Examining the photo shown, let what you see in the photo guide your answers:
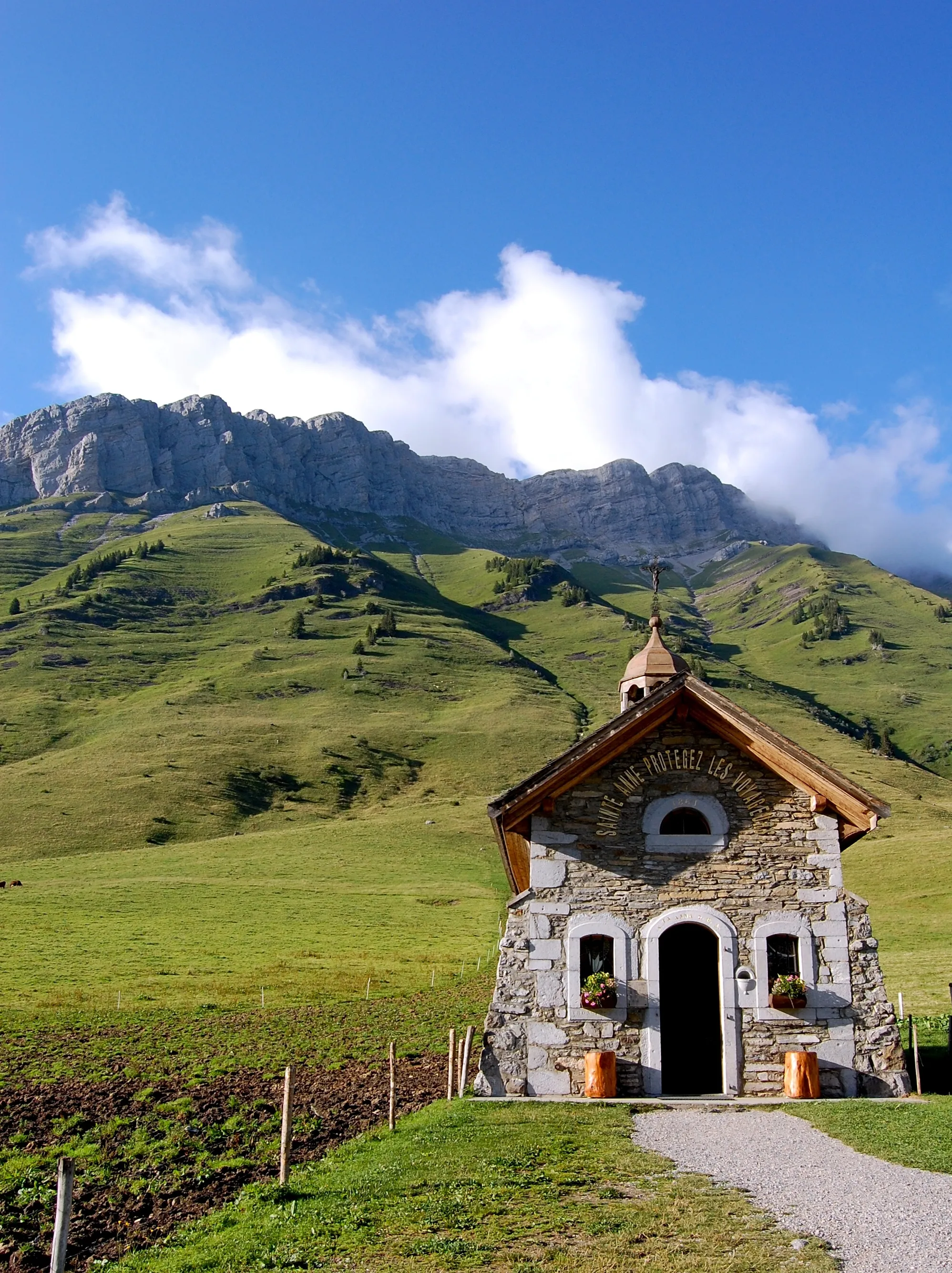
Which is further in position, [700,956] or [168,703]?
[168,703]

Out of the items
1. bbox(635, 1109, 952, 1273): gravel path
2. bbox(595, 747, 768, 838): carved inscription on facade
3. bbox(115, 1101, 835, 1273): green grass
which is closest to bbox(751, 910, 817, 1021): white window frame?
bbox(595, 747, 768, 838): carved inscription on facade

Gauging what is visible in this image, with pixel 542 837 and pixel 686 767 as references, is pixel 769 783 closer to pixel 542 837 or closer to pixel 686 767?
pixel 686 767

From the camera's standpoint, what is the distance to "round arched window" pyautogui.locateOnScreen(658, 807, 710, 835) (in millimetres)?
21094

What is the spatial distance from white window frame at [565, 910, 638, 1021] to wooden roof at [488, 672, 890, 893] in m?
2.23

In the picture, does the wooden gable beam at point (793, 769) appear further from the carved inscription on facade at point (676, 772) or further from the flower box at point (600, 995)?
the flower box at point (600, 995)

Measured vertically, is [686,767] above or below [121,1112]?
above

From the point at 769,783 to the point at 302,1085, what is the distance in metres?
12.4

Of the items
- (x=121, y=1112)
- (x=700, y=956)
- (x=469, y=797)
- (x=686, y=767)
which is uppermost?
(x=469, y=797)

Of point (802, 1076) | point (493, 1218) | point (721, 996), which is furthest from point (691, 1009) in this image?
point (493, 1218)

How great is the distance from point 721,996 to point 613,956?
7.72ft

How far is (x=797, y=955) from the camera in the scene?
2023cm

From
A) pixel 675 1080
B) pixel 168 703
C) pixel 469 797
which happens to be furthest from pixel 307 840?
pixel 675 1080

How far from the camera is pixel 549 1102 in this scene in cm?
1877

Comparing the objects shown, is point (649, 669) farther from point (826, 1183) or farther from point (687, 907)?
point (826, 1183)
